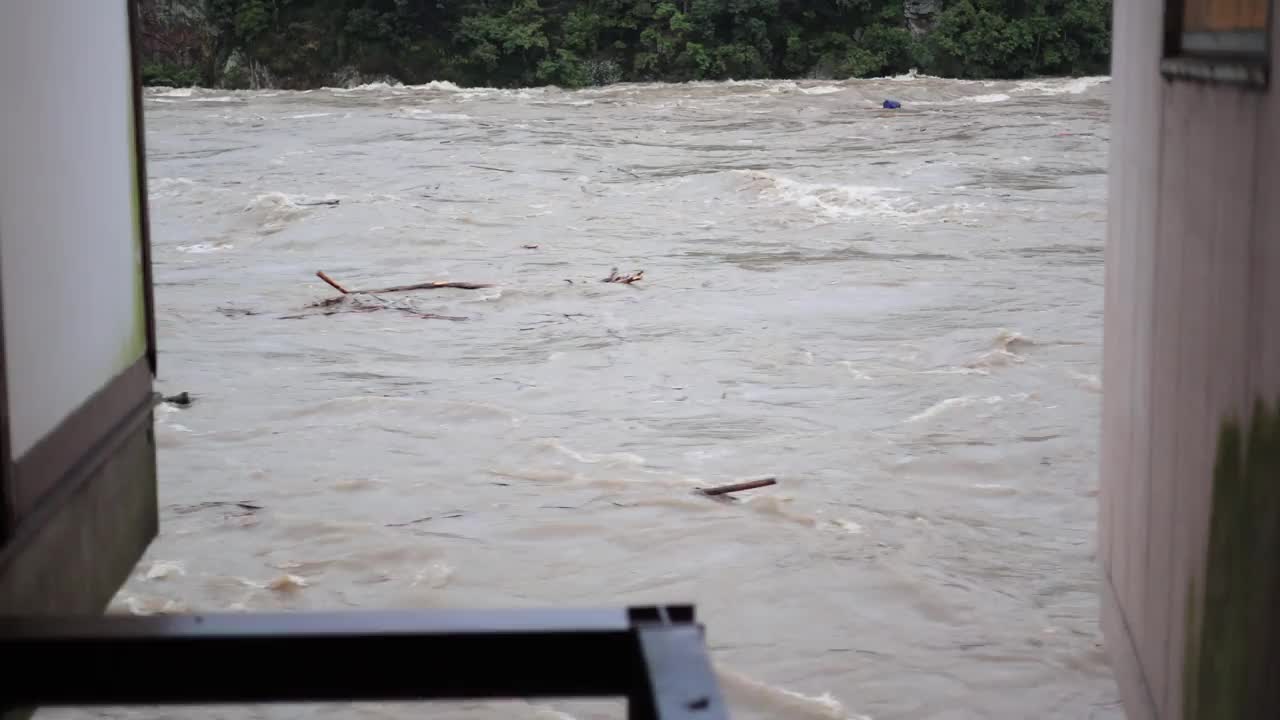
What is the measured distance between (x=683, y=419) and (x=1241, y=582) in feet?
14.9

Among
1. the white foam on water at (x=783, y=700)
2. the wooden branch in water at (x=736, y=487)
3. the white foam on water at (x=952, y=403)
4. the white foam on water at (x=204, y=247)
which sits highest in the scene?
the white foam on water at (x=204, y=247)

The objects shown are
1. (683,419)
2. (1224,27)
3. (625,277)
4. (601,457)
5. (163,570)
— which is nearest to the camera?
(1224,27)

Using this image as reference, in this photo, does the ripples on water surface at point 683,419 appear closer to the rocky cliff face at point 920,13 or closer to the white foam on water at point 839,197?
the white foam on water at point 839,197

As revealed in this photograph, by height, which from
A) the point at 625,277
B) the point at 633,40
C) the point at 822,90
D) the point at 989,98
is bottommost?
the point at 625,277

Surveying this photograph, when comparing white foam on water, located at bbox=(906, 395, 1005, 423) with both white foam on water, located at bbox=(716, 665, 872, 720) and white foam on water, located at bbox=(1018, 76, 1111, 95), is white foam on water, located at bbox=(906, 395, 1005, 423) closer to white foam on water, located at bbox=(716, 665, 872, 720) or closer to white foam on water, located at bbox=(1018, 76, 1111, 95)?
white foam on water, located at bbox=(716, 665, 872, 720)

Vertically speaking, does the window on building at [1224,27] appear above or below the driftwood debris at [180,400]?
above

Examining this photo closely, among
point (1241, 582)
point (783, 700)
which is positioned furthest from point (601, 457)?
point (1241, 582)

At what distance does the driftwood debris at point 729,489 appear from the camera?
5.45 m

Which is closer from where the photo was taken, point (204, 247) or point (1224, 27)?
point (1224, 27)

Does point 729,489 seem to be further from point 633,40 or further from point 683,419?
point 633,40

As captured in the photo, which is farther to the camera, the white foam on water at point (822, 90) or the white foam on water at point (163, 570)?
the white foam on water at point (822, 90)

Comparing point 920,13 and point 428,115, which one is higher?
point 920,13

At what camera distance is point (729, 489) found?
5496 millimetres

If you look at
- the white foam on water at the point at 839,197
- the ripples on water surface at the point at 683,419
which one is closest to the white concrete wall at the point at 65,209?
the ripples on water surface at the point at 683,419
